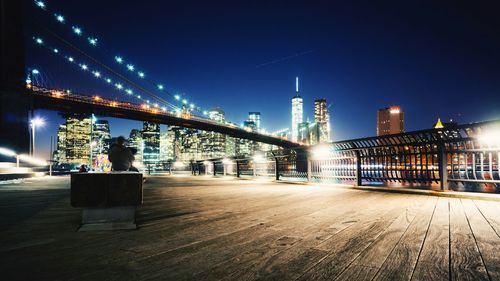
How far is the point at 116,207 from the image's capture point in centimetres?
299

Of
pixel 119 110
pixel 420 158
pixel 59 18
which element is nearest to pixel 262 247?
pixel 420 158

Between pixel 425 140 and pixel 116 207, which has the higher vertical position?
pixel 425 140

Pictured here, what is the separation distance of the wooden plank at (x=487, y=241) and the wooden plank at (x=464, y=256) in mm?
Result: 32

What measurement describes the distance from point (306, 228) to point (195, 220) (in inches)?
51.9

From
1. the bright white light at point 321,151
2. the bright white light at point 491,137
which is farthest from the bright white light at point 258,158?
the bright white light at point 491,137

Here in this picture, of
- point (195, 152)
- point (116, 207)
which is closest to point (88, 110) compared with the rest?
point (116, 207)

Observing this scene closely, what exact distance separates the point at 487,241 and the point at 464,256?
1.95ft

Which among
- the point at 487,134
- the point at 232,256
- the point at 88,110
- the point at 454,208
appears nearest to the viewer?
the point at 232,256

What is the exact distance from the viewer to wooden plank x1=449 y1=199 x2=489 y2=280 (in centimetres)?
162

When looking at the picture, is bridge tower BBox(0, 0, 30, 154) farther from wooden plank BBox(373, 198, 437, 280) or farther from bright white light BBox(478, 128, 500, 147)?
bright white light BBox(478, 128, 500, 147)

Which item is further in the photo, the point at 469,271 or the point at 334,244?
the point at 334,244

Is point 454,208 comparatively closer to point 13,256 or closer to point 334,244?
point 334,244

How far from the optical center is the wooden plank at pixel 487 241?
1.72 metres

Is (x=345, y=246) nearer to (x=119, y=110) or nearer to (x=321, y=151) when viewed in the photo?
(x=321, y=151)
